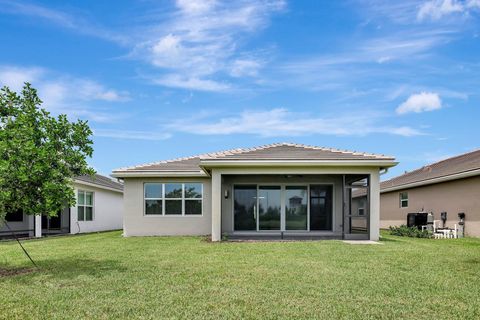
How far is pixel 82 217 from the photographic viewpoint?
22.7m

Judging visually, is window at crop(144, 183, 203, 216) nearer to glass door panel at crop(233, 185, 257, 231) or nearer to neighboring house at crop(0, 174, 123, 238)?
glass door panel at crop(233, 185, 257, 231)

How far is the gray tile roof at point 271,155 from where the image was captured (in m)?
14.8

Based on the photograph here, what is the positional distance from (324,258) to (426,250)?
4030 millimetres

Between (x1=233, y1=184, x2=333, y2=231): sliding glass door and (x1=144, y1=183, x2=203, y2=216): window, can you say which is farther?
(x1=144, y1=183, x2=203, y2=216): window

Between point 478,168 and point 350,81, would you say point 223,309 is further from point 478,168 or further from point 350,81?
point 478,168

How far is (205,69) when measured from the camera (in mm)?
16281

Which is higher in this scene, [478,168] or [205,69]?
[205,69]

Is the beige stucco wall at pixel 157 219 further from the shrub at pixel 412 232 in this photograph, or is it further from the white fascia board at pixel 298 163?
the shrub at pixel 412 232

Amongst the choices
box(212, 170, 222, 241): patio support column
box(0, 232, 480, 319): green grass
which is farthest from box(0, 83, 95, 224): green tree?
box(212, 170, 222, 241): patio support column

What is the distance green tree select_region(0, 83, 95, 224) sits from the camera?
818 centimetres

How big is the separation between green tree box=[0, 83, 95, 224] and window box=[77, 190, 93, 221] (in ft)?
46.1

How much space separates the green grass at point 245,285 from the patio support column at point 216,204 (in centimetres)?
327

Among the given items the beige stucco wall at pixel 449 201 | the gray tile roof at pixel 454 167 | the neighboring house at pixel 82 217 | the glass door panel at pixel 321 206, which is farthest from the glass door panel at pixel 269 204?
the neighboring house at pixel 82 217

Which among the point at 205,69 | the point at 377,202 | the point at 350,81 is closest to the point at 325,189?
the point at 377,202
